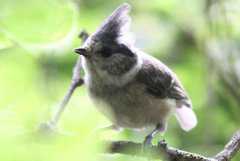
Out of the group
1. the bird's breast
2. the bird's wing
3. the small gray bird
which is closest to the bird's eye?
the small gray bird

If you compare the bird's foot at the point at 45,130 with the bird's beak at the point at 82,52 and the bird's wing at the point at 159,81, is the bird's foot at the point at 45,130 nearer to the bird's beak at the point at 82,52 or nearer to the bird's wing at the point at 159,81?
the bird's beak at the point at 82,52

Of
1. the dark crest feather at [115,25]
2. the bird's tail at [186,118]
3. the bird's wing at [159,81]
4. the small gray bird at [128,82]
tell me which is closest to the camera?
the dark crest feather at [115,25]

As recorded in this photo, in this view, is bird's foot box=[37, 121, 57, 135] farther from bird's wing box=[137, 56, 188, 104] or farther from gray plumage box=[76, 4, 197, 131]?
bird's wing box=[137, 56, 188, 104]

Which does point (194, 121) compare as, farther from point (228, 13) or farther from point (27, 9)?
point (27, 9)

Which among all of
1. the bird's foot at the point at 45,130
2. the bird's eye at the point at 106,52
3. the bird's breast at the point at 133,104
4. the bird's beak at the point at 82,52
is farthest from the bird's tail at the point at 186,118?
the bird's foot at the point at 45,130

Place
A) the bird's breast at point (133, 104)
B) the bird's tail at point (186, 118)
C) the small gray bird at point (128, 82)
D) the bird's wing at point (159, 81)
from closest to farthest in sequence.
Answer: the small gray bird at point (128, 82) → the bird's breast at point (133, 104) → the bird's wing at point (159, 81) → the bird's tail at point (186, 118)

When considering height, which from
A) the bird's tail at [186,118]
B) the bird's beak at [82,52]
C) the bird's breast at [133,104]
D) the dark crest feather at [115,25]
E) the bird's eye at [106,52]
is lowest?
the bird's tail at [186,118]

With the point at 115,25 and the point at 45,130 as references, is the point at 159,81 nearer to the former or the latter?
the point at 115,25

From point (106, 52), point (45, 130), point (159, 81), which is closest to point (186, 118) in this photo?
point (159, 81)
